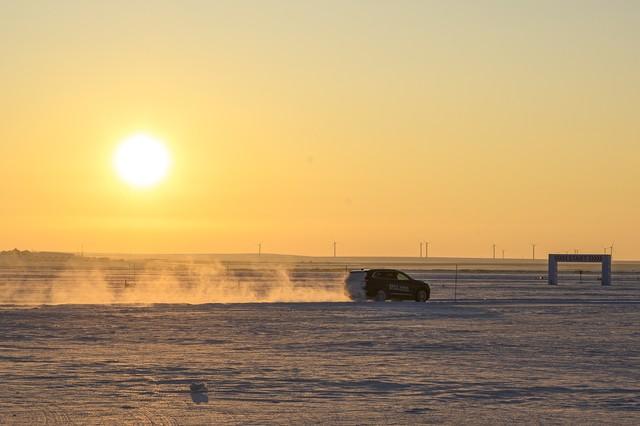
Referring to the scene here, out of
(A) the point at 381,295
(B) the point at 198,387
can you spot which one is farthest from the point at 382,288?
(B) the point at 198,387

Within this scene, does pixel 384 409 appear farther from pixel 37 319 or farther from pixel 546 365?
pixel 37 319

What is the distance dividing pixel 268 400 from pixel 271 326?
15866mm

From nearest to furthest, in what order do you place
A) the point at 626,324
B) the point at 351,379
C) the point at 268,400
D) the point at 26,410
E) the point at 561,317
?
the point at 26,410 → the point at 268,400 → the point at 351,379 → the point at 626,324 → the point at 561,317

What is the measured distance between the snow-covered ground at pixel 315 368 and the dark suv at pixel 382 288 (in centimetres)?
1210

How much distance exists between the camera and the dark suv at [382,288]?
164 ft

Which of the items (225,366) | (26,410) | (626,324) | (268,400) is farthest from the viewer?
(626,324)

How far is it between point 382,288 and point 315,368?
29216 millimetres

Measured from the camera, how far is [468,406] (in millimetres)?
16016

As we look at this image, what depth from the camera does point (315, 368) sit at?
824 inches

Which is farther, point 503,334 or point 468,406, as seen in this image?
point 503,334

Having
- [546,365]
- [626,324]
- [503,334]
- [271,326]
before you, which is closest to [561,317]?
[626,324]

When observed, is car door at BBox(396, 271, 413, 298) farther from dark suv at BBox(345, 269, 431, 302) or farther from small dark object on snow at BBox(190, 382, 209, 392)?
small dark object on snow at BBox(190, 382, 209, 392)

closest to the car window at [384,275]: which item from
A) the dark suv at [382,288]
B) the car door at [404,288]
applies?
the dark suv at [382,288]

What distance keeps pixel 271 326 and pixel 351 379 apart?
13.3 metres
